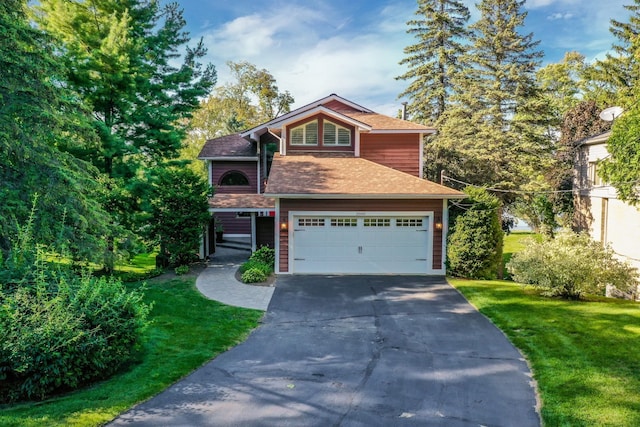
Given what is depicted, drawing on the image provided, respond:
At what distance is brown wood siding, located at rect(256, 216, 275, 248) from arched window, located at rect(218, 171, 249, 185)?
4832 mm

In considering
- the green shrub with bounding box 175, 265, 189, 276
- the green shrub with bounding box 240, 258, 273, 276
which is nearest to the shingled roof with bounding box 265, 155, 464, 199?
the green shrub with bounding box 240, 258, 273, 276

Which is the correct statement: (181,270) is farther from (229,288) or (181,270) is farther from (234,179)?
(234,179)

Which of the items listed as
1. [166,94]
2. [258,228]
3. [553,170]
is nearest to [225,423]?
[258,228]

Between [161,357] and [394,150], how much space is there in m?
13.2

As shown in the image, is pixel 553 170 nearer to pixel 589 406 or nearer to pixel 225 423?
pixel 589 406

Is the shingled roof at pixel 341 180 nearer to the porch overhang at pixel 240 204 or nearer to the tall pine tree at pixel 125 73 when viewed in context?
the porch overhang at pixel 240 204

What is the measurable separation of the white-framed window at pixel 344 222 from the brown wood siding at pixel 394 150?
432cm

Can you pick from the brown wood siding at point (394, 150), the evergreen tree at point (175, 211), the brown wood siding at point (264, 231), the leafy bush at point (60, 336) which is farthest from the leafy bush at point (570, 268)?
the evergreen tree at point (175, 211)

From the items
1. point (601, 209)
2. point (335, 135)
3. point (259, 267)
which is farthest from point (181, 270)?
point (601, 209)

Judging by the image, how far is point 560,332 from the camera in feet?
Result: 26.9

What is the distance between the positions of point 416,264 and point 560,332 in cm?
619

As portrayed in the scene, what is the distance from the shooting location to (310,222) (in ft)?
46.1

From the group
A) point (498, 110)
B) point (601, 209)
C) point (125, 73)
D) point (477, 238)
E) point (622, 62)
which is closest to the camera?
point (477, 238)

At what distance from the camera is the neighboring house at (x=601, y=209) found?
14.4 m
